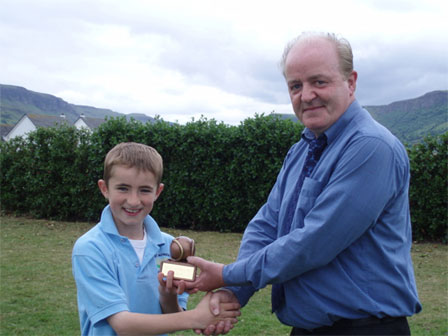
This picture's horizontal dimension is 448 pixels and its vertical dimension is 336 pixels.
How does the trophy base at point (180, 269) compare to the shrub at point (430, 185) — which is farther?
the shrub at point (430, 185)

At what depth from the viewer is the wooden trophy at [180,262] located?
2.59m

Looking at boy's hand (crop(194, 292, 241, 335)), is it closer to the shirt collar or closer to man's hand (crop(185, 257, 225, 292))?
man's hand (crop(185, 257, 225, 292))

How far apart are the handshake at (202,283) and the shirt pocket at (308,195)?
Result: 2.12ft

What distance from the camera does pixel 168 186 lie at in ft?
41.7

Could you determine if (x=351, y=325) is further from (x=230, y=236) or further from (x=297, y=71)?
(x=230, y=236)

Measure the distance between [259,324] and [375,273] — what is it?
407cm

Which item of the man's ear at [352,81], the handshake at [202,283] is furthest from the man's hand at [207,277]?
the man's ear at [352,81]

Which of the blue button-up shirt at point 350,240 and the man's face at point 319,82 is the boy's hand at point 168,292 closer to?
the blue button-up shirt at point 350,240

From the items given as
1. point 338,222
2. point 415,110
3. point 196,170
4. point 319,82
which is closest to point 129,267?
point 338,222

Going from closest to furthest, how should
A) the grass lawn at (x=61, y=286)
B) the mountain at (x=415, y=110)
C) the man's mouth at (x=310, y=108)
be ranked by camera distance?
the man's mouth at (x=310, y=108) < the grass lawn at (x=61, y=286) < the mountain at (x=415, y=110)

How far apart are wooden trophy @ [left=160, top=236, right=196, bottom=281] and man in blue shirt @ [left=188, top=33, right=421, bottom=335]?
0.81ft

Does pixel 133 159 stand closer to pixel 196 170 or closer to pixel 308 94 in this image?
pixel 308 94

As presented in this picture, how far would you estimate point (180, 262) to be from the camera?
8.74 feet

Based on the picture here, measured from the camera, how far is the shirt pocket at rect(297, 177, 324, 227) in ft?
7.50
